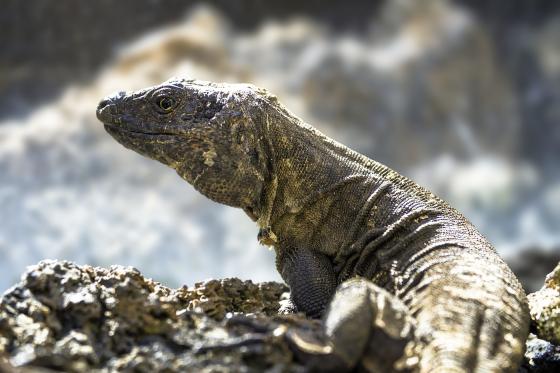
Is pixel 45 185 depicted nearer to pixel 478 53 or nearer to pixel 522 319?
pixel 478 53

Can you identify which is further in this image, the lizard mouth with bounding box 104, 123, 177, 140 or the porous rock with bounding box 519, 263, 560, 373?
the lizard mouth with bounding box 104, 123, 177, 140

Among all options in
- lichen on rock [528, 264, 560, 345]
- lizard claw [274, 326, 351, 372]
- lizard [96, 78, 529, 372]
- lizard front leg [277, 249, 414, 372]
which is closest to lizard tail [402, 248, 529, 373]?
lizard [96, 78, 529, 372]

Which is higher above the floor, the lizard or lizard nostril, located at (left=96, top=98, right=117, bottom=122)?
lizard nostril, located at (left=96, top=98, right=117, bottom=122)

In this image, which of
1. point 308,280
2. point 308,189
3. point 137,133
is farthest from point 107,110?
point 308,280

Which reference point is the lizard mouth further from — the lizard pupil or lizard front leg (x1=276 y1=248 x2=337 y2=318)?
lizard front leg (x1=276 y1=248 x2=337 y2=318)

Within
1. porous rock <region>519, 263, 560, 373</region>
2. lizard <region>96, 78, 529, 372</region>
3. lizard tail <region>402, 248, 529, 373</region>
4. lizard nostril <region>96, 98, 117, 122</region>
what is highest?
lizard nostril <region>96, 98, 117, 122</region>

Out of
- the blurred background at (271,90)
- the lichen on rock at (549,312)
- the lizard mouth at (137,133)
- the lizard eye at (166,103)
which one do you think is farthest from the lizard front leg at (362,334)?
the blurred background at (271,90)

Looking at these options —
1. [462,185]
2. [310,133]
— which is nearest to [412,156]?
[462,185]
